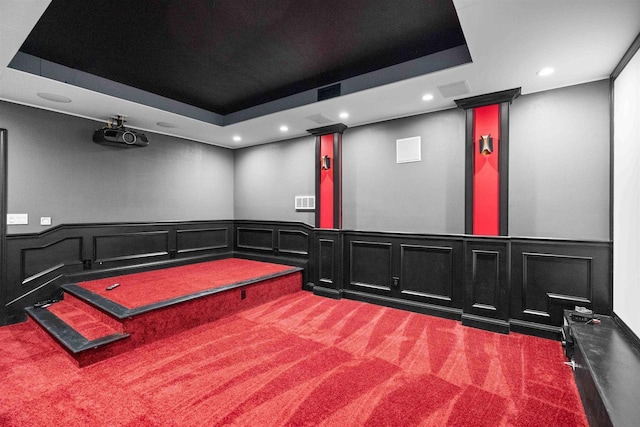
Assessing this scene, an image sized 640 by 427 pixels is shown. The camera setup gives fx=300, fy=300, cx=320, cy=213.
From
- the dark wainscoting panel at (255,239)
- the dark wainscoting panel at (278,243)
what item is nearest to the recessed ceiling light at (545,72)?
the dark wainscoting panel at (278,243)

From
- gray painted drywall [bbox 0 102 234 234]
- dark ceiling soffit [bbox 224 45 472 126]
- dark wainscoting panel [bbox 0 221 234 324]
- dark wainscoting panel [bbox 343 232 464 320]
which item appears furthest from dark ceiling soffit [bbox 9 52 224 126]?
dark wainscoting panel [bbox 343 232 464 320]

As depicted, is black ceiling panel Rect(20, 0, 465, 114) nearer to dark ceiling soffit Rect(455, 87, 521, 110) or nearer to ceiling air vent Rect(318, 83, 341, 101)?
ceiling air vent Rect(318, 83, 341, 101)

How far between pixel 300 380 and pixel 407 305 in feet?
7.43

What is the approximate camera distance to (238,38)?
3.01 m

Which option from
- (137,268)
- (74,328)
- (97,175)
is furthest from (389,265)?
(97,175)

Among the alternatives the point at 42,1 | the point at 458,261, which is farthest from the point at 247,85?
the point at 458,261

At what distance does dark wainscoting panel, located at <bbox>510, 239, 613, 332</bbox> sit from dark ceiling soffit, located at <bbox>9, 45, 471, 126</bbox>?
7.40ft

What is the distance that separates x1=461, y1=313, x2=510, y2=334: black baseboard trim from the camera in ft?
11.3

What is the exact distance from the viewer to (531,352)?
299 cm

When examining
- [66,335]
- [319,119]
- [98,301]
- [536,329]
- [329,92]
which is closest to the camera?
[66,335]

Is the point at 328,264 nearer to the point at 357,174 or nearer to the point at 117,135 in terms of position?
the point at 357,174

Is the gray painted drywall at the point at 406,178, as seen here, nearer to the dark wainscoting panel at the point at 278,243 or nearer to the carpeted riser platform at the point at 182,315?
the dark wainscoting panel at the point at 278,243

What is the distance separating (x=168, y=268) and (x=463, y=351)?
16.1ft

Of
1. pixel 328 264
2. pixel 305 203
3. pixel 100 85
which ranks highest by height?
pixel 100 85
